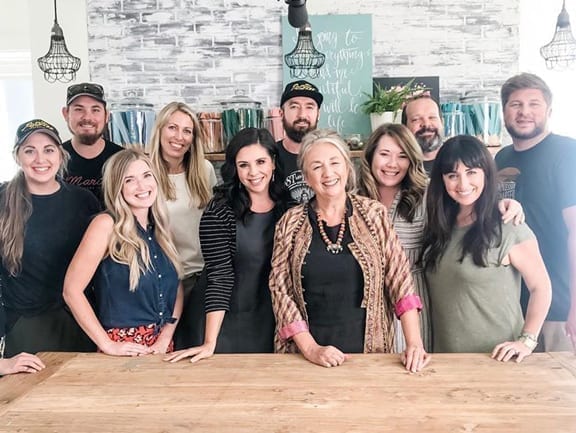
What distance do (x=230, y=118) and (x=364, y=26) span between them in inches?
44.8

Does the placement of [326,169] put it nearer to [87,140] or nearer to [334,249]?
[334,249]

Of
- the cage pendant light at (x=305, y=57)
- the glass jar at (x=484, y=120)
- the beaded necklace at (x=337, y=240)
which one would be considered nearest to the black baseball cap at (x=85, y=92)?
the cage pendant light at (x=305, y=57)

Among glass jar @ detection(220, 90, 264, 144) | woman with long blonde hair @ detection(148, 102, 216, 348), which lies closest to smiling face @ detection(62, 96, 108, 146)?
woman with long blonde hair @ detection(148, 102, 216, 348)

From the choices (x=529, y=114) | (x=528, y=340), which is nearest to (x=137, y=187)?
(x=528, y=340)

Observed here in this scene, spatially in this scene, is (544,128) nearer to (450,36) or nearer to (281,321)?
(281,321)

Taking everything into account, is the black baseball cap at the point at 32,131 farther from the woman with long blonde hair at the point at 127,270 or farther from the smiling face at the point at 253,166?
the smiling face at the point at 253,166

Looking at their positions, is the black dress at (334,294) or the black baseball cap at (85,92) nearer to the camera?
the black dress at (334,294)

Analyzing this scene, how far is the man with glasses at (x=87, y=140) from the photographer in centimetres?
298

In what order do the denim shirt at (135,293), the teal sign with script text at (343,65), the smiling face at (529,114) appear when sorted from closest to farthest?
the denim shirt at (135,293)
the smiling face at (529,114)
the teal sign with script text at (343,65)

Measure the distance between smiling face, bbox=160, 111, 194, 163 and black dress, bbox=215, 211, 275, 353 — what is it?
0.70 meters

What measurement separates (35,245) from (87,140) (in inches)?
38.8

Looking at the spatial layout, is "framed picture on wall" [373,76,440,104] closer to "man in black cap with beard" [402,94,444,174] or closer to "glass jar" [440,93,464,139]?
"glass jar" [440,93,464,139]

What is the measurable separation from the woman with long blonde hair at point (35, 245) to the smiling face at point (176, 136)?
489 mm

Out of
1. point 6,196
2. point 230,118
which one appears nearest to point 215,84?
point 230,118
